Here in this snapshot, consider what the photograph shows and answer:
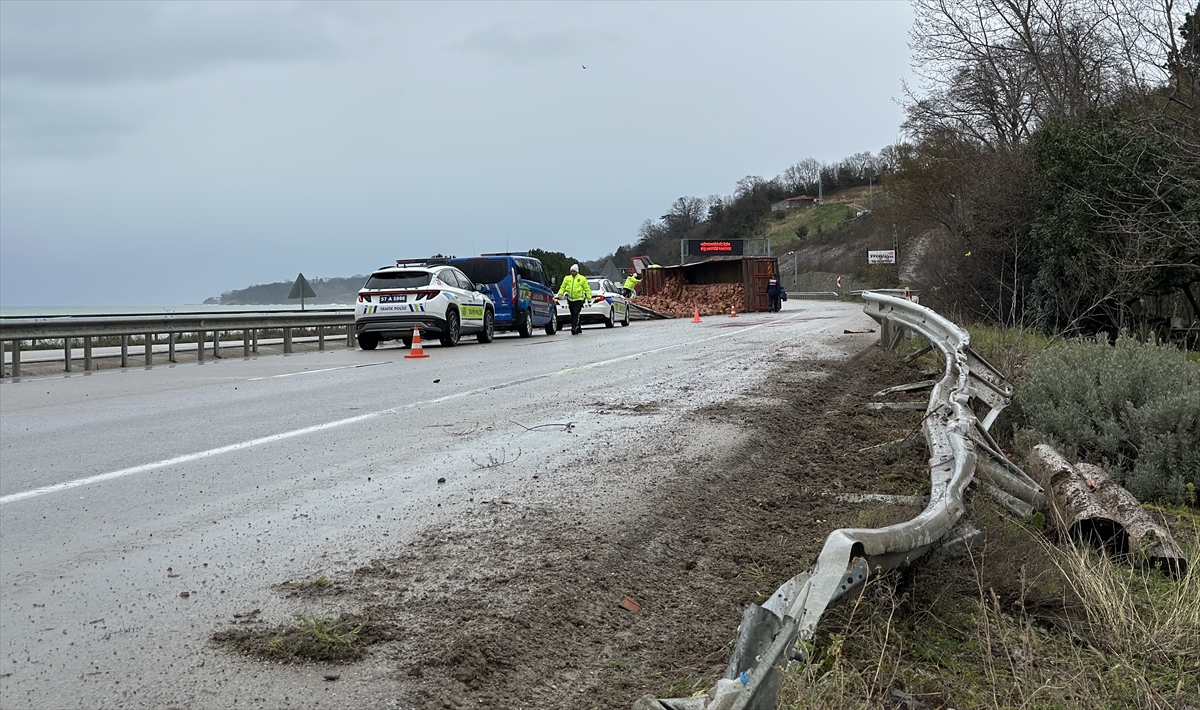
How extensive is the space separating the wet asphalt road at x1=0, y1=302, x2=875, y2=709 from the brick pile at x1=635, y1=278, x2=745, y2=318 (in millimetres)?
31431

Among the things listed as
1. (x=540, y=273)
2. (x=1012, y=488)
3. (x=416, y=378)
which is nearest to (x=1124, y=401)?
(x=1012, y=488)

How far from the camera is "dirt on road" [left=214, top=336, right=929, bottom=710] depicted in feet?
11.7

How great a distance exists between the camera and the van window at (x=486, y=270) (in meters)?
26.4

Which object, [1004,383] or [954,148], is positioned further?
[954,148]

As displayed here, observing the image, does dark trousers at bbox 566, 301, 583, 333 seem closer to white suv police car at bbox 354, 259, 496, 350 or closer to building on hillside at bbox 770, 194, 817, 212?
white suv police car at bbox 354, 259, 496, 350

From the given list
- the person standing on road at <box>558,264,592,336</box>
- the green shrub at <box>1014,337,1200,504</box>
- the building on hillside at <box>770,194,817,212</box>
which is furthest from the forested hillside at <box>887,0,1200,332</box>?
the building on hillside at <box>770,194,817,212</box>

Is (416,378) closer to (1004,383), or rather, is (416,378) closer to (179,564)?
(1004,383)

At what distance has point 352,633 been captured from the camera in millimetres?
3881

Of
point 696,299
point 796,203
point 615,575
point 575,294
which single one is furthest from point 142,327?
point 796,203

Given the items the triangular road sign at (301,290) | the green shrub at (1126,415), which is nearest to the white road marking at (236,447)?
the green shrub at (1126,415)

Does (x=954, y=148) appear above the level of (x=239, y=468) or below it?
above

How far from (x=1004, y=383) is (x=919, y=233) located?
167 feet

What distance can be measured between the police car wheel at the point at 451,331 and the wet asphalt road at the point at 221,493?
765 cm

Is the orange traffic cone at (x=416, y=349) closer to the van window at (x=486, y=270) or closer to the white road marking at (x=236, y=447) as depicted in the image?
the white road marking at (x=236, y=447)
